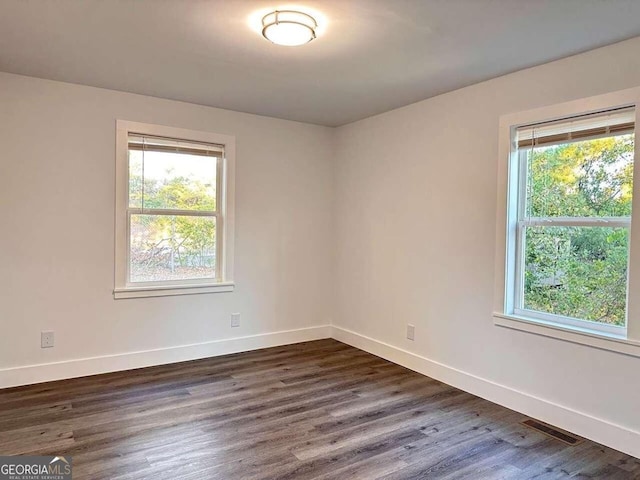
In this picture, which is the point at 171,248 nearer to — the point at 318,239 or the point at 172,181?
the point at 172,181

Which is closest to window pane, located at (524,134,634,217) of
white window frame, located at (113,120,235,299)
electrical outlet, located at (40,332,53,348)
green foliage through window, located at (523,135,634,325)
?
green foliage through window, located at (523,135,634,325)

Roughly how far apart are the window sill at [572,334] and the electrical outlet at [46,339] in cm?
348

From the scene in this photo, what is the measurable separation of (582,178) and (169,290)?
342 cm

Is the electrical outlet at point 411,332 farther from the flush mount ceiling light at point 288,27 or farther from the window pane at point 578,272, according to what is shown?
the flush mount ceiling light at point 288,27

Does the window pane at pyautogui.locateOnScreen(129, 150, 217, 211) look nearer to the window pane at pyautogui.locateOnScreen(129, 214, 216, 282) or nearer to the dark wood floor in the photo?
the window pane at pyautogui.locateOnScreen(129, 214, 216, 282)

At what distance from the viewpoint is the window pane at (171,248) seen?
3861mm

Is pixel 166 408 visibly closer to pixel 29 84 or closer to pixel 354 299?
pixel 354 299

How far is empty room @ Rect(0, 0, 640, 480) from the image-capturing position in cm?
240

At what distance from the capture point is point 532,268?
10.2ft

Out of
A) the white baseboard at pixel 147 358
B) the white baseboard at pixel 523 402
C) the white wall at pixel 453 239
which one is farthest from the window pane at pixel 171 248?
the white baseboard at pixel 523 402

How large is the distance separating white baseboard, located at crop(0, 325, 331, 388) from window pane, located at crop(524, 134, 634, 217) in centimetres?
273

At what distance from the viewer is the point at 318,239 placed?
491 cm

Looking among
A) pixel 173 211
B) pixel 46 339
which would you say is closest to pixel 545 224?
pixel 173 211

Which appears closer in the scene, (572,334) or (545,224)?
(572,334)
